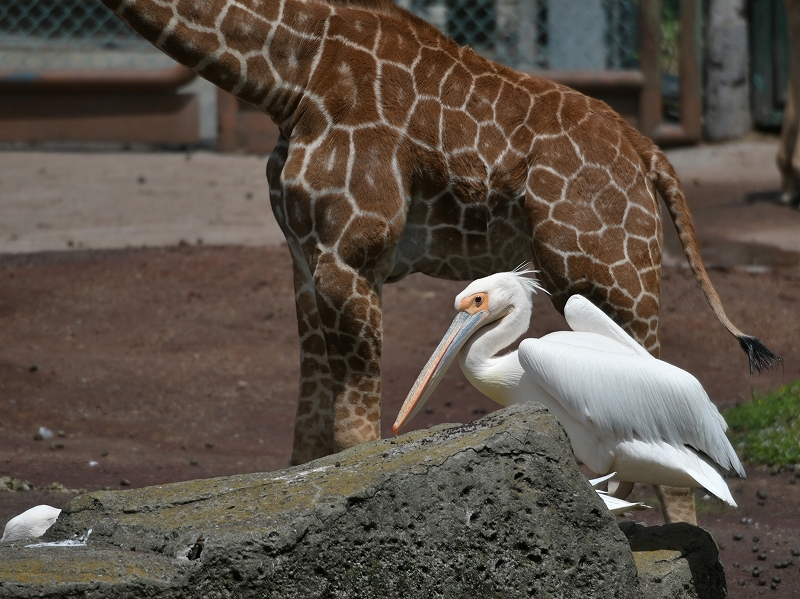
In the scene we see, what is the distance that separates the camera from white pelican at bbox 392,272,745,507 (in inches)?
179

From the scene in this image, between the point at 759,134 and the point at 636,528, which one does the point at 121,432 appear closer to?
the point at 636,528

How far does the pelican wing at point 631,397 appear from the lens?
455cm

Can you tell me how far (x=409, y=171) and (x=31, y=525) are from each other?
2.27 metres

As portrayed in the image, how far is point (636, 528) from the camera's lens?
4.73m

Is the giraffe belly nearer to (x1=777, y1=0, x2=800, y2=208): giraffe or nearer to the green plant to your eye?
the green plant

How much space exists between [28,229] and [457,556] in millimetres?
9118

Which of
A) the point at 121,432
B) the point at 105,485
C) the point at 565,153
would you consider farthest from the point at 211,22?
the point at 121,432

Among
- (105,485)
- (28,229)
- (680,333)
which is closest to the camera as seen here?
(105,485)

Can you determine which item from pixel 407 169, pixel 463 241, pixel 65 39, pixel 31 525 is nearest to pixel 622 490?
pixel 463 241

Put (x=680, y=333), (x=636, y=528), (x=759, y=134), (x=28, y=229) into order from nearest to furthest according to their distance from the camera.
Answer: (x=636, y=528) < (x=680, y=333) < (x=28, y=229) < (x=759, y=134)

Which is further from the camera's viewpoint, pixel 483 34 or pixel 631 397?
pixel 483 34

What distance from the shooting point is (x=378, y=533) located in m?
3.78

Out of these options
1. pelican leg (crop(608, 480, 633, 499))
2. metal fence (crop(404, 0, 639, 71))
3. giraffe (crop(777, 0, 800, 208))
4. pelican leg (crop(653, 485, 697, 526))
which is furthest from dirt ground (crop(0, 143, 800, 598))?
metal fence (crop(404, 0, 639, 71))

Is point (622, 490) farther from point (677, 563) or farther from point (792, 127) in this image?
point (792, 127)
